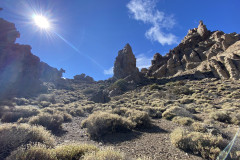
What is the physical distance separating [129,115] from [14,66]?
145ft

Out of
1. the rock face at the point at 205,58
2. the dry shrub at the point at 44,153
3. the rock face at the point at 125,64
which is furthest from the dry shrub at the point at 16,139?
the rock face at the point at 125,64

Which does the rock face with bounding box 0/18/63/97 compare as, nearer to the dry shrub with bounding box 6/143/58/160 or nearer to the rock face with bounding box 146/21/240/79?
the dry shrub with bounding box 6/143/58/160

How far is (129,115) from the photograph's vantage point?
911 centimetres

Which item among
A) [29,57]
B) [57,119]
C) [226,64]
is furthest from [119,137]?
[29,57]

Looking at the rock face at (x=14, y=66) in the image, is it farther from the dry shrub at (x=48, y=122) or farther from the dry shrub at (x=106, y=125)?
the dry shrub at (x=106, y=125)

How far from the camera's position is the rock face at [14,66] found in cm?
3331

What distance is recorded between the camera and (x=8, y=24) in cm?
3784

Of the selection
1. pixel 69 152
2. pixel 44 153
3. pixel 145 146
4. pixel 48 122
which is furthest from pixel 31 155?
pixel 48 122

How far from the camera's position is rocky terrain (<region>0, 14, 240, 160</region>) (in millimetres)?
4043

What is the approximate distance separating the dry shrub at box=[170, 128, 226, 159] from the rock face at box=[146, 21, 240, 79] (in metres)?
30.0

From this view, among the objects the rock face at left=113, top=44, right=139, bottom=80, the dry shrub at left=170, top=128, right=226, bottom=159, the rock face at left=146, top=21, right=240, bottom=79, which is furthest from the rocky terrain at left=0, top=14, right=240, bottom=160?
the rock face at left=113, top=44, right=139, bottom=80

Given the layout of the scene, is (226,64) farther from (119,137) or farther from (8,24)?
(8,24)

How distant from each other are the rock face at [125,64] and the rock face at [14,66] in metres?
29.5

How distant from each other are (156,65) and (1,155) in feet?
182
